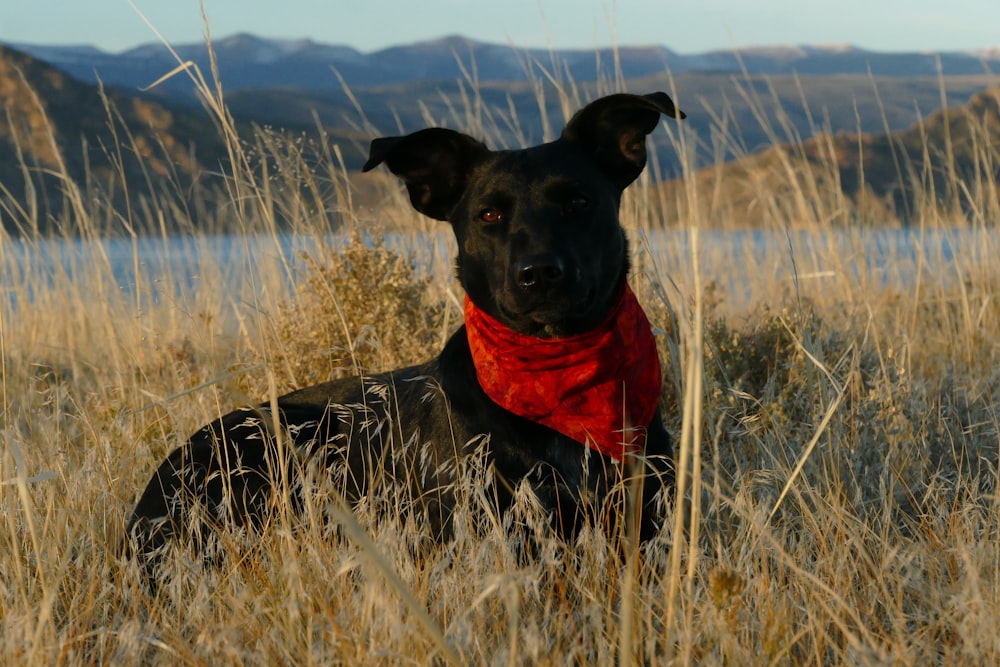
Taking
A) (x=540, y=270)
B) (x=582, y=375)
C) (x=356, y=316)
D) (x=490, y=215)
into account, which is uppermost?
(x=490, y=215)

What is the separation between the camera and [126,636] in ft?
6.39

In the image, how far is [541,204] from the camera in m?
3.18

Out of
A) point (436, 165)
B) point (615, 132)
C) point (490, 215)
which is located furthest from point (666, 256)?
point (490, 215)

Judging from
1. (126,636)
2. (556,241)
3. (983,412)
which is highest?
(556,241)

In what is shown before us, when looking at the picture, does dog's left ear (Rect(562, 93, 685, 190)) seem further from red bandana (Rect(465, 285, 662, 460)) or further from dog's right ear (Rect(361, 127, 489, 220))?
red bandana (Rect(465, 285, 662, 460))

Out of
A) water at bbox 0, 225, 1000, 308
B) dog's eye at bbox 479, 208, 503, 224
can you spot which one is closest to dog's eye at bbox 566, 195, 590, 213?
dog's eye at bbox 479, 208, 503, 224

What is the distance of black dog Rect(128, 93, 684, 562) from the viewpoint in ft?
9.61

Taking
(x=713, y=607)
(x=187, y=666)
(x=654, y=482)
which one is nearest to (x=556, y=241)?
(x=654, y=482)

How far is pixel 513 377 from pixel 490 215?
2.00ft

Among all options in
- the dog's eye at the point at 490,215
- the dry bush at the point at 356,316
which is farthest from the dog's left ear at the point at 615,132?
the dry bush at the point at 356,316

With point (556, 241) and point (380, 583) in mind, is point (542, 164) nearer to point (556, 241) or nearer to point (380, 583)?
point (556, 241)

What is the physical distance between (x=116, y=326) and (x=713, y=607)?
4917mm

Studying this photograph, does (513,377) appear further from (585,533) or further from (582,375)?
(585,533)

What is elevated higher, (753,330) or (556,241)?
(556,241)
